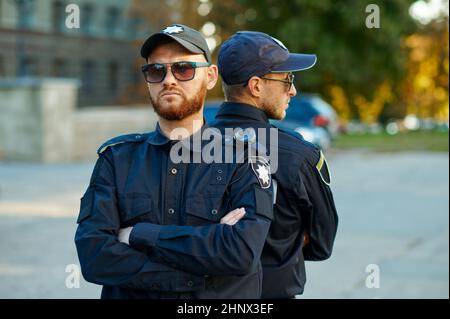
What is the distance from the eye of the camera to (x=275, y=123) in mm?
15469

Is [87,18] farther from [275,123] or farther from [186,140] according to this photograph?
[186,140]

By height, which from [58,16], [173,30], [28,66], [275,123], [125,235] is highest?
[58,16]

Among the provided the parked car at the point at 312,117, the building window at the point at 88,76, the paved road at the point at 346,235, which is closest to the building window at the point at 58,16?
the building window at the point at 88,76

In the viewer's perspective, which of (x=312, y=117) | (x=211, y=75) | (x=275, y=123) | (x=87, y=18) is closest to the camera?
(x=211, y=75)

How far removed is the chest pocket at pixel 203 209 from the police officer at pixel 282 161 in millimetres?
577

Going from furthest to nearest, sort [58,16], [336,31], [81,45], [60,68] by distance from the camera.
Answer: [81,45], [60,68], [58,16], [336,31]

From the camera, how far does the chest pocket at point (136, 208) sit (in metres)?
2.79

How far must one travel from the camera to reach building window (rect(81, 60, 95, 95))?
49219 mm

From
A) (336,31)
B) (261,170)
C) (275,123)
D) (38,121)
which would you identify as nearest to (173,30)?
(261,170)

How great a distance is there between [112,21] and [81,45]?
12.0 ft

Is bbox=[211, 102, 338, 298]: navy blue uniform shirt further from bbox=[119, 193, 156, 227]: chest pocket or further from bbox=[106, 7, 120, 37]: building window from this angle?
bbox=[106, 7, 120, 37]: building window

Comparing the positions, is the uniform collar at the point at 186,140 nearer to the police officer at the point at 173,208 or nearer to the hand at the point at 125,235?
the police officer at the point at 173,208

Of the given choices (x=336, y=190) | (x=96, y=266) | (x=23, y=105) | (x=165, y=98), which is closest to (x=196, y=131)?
(x=165, y=98)

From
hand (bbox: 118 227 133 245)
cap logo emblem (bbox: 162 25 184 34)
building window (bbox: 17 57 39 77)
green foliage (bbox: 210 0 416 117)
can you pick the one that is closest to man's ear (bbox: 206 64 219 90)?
cap logo emblem (bbox: 162 25 184 34)
